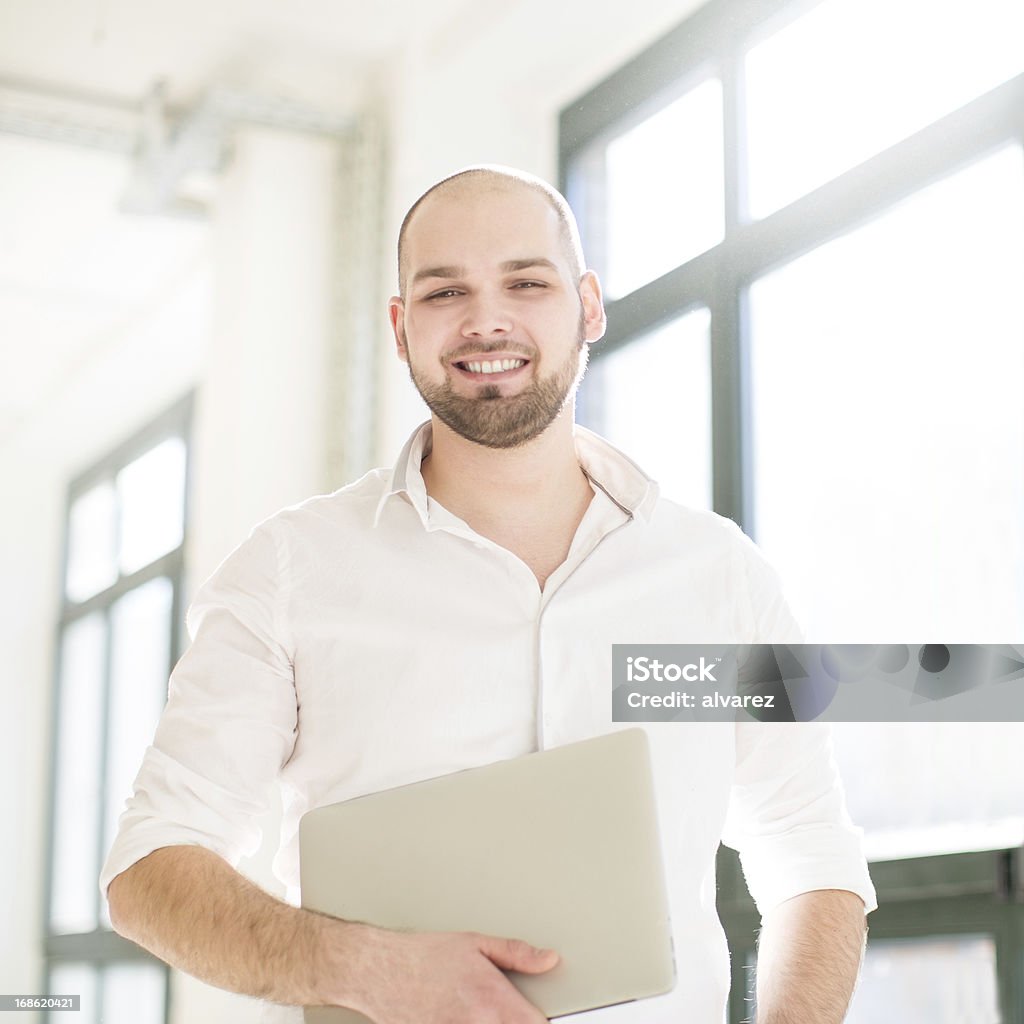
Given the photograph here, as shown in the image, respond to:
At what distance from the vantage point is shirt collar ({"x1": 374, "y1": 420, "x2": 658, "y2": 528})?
1.50 metres

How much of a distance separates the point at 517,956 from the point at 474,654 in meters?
0.38

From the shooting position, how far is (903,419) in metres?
2.27

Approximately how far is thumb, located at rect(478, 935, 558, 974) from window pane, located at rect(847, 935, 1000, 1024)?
3.48 feet

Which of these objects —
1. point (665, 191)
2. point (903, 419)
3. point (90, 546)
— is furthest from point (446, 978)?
point (90, 546)

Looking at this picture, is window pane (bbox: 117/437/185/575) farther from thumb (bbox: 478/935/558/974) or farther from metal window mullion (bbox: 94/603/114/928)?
thumb (bbox: 478/935/558/974)

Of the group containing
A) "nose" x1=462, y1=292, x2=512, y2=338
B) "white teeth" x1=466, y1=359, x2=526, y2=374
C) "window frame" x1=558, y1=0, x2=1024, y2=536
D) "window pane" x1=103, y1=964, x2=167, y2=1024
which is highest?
"window frame" x1=558, y1=0, x2=1024, y2=536

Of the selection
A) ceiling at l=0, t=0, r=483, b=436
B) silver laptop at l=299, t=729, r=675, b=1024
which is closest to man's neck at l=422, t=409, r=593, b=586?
silver laptop at l=299, t=729, r=675, b=1024

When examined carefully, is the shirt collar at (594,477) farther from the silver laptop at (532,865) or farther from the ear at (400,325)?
the silver laptop at (532,865)

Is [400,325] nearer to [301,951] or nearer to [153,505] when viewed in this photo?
[301,951]

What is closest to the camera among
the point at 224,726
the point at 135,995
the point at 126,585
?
the point at 224,726

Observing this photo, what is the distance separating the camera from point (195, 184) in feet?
12.6

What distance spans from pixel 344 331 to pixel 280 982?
2567 mm

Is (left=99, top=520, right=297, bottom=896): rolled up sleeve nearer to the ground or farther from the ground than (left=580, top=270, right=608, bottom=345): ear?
nearer to the ground

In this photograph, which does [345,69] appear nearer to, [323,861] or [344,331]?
[344,331]
